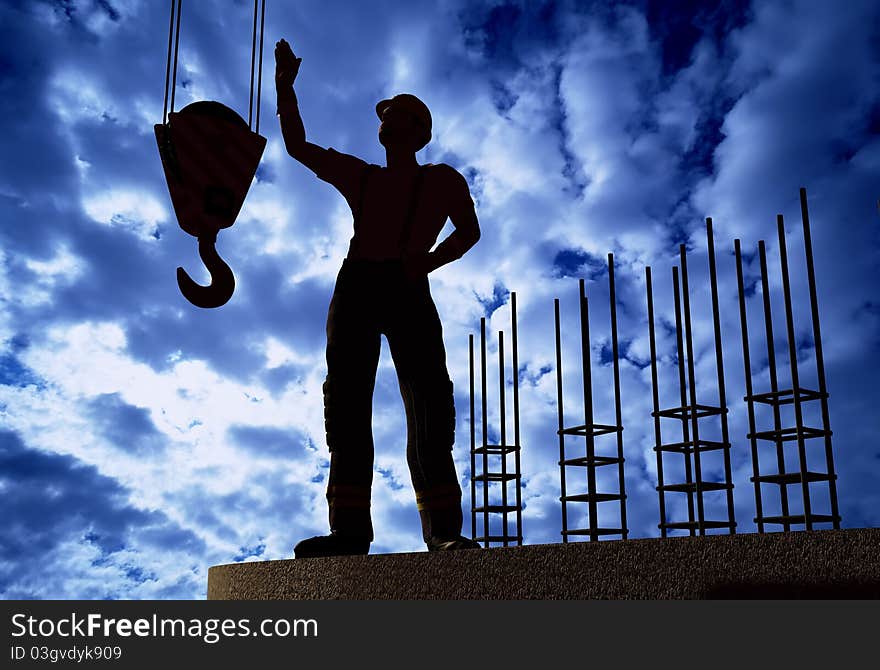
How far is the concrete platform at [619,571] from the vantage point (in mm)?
2215

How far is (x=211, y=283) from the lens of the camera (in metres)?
3.38

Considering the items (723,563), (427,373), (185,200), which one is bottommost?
(723,563)

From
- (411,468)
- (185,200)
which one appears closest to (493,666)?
(411,468)

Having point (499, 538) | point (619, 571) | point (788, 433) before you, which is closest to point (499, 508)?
point (499, 538)

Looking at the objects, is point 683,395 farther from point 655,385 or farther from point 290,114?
point 290,114

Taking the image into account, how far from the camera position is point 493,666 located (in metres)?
2.11

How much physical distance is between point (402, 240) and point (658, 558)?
1.80m

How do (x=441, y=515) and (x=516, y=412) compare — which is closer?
(x=441, y=515)

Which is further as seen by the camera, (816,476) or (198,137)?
(816,476)

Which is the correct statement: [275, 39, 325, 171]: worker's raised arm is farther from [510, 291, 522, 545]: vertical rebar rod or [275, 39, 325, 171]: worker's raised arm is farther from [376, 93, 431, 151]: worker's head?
[510, 291, 522, 545]: vertical rebar rod

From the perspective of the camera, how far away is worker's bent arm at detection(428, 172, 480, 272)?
3637 mm

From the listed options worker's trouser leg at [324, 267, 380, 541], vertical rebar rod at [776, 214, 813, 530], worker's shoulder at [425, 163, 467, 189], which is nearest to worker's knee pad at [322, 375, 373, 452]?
worker's trouser leg at [324, 267, 380, 541]

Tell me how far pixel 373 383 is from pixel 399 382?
11 cm

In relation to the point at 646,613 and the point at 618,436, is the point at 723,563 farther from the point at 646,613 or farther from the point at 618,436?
the point at 618,436
